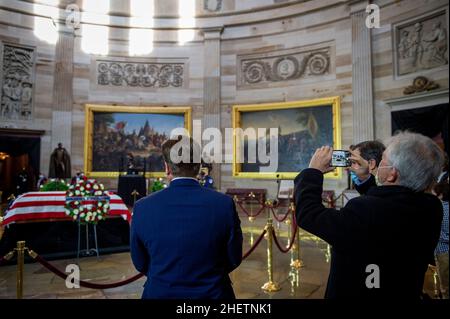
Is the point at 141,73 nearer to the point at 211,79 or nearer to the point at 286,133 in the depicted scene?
the point at 211,79

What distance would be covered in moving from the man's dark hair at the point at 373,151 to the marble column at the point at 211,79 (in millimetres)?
13891

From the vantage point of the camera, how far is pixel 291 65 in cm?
1499

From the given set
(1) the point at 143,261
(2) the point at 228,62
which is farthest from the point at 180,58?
(1) the point at 143,261

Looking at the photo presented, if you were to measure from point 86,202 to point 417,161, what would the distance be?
5990 millimetres

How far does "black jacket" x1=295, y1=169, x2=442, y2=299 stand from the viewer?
142 centimetres

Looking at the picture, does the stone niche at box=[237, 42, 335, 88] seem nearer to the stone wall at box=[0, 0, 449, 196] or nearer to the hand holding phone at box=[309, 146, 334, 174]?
the stone wall at box=[0, 0, 449, 196]

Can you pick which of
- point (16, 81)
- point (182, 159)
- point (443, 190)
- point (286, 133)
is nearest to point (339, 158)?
point (182, 159)

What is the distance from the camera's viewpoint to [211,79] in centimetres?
1630

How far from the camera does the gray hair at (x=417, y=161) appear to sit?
151 centimetres

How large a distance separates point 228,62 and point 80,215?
1249 cm

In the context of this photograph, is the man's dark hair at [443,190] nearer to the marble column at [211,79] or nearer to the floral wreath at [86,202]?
the floral wreath at [86,202]

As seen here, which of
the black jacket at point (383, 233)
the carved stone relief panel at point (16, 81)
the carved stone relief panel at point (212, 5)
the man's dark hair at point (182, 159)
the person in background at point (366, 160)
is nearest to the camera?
the black jacket at point (383, 233)

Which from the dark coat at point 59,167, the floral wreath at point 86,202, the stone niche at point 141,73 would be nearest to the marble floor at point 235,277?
the floral wreath at point 86,202
